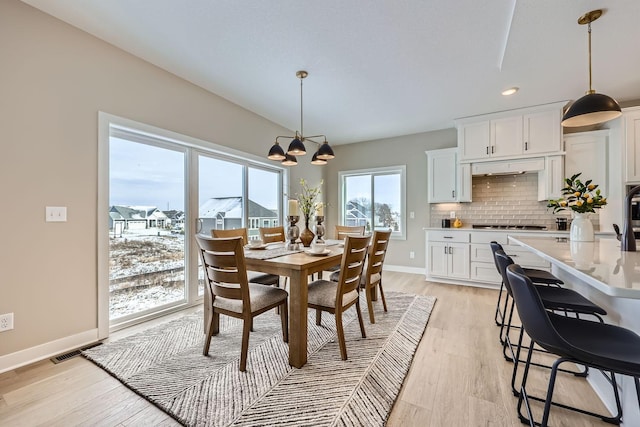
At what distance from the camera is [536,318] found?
110 cm

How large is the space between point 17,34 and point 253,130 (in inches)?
95.5

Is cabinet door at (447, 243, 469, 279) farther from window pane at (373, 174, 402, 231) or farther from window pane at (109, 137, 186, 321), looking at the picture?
window pane at (109, 137, 186, 321)

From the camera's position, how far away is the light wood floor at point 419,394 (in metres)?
1.45

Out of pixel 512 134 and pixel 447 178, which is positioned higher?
pixel 512 134

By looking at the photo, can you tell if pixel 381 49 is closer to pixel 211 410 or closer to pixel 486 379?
pixel 486 379

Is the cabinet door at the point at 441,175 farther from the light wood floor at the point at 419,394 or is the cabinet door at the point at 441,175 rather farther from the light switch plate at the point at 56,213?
the light switch plate at the point at 56,213

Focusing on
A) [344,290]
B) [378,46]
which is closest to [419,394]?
[344,290]

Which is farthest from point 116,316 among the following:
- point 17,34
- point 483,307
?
point 483,307

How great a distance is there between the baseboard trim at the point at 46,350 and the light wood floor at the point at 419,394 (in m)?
0.07

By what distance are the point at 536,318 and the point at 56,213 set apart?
3.22 metres

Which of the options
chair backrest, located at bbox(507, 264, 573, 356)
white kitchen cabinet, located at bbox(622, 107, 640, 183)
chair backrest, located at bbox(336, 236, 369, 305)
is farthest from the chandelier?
white kitchen cabinet, located at bbox(622, 107, 640, 183)

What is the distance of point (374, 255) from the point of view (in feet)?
8.03

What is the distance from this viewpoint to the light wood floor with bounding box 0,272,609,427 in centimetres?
145

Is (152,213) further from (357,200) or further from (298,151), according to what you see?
(357,200)
